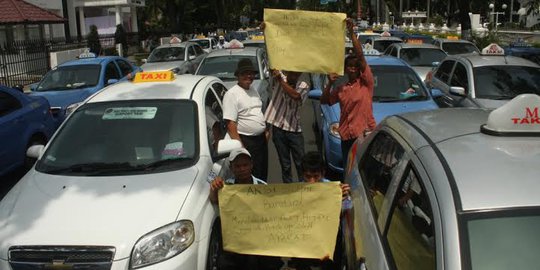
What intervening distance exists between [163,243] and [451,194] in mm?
1931

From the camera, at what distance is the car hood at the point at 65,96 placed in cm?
1120

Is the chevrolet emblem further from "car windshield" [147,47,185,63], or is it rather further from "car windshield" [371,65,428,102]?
"car windshield" [147,47,185,63]

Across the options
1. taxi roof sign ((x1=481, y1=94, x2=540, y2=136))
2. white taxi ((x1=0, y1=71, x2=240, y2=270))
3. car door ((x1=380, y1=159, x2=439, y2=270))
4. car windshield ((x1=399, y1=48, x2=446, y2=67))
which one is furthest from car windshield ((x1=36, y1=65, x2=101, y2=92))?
taxi roof sign ((x1=481, y1=94, x2=540, y2=136))

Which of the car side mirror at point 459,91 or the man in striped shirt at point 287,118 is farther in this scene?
the car side mirror at point 459,91

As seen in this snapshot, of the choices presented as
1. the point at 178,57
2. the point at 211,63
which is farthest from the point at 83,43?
the point at 211,63

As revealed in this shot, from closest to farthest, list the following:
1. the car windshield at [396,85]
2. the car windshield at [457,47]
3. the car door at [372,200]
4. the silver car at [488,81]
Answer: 1. the car door at [372,200]
2. the car windshield at [396,85]
3. the silver car at [488,81]
4. the car windshield at [457,47]

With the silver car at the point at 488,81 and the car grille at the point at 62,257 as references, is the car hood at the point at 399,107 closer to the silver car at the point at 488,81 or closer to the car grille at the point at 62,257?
the silver car at the point at 488,81

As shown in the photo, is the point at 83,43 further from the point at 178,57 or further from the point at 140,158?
the point at 140,158

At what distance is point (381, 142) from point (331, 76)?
5.16ft

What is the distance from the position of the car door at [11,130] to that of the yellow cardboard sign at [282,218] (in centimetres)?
495

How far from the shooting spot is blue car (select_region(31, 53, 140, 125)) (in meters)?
11.5

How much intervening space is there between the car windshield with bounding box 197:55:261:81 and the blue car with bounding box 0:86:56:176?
12.7ft

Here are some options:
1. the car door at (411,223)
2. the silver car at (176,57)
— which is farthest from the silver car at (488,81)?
the silver car at (176,57)

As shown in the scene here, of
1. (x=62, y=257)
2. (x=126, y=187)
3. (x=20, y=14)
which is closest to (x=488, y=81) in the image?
(x=126, y=187)
